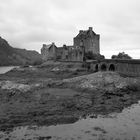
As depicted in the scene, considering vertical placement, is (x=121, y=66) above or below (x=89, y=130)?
above

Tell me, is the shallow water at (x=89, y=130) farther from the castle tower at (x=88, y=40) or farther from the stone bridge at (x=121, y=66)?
the castle tower at (x=88, y=40)

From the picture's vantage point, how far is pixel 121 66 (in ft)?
165

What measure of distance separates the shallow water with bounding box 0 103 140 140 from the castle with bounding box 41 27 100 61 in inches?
2564

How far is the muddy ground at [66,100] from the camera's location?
1994 cm

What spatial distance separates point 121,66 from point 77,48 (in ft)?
118

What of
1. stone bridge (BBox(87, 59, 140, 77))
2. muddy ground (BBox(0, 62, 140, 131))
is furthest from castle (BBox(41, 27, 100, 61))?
muddy ground (BBox(0, 62, 140, 131))

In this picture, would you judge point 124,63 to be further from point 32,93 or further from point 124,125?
point 124,125

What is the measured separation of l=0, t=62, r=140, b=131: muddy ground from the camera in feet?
65.4

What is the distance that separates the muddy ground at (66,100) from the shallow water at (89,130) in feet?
3.99

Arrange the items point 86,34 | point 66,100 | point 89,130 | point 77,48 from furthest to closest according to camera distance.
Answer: point 86,34 < point 77,48 < point 66,100 < point 89,130

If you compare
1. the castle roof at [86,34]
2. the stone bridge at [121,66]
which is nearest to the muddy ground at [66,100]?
the stone bridge at [121,66]

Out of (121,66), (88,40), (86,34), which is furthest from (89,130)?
(86,34)

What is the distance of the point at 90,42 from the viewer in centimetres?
9075

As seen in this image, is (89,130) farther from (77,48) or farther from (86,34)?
(86,34)
